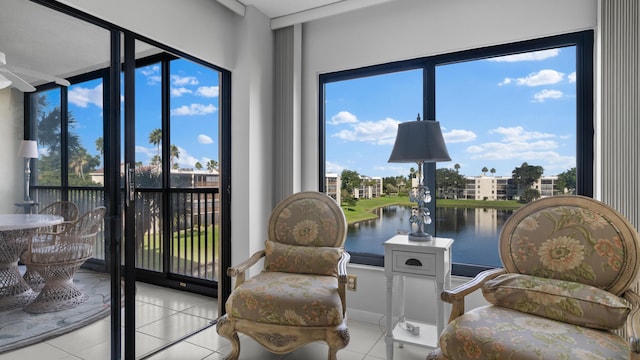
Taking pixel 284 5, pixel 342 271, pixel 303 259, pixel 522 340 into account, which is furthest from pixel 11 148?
pixel 522 340

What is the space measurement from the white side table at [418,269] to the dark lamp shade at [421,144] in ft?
1.78

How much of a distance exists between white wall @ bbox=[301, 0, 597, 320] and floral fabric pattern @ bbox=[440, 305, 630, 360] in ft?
3.17

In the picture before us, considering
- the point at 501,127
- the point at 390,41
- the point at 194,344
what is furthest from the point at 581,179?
the point at 194,344

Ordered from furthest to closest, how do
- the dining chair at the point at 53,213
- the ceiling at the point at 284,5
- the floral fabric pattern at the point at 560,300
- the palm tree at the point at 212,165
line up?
the palm tree at the point at 212,165 → the ceiling at the point at 284,5 → the dining chair at the point at 53,213 → the floral fabric pattern at the point at 560,300

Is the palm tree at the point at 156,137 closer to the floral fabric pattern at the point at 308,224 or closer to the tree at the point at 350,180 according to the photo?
the floral fabric pattern at the point at 308,224

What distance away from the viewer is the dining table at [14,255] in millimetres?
1599

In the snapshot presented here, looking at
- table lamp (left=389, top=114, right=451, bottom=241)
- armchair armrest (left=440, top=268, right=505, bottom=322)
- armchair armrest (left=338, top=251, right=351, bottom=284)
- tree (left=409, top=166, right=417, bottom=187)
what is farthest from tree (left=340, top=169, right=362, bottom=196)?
armchair armrest (left=440, top=268, right=505, bottom=322)

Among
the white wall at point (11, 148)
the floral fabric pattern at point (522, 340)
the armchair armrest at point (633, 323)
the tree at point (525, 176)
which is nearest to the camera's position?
the armchair armrest at point (633, 323)

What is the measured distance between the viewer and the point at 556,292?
5.02 ft

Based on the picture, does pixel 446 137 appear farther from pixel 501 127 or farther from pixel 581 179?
pixel 581 179

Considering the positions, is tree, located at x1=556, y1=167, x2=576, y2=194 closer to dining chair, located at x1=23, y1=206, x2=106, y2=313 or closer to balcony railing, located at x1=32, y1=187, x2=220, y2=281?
balcony railing, located at x1=32, y1=187, x2=220, y2=281

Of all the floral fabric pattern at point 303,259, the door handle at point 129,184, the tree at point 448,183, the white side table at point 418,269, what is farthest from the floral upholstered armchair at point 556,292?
the door handle at point 129,184

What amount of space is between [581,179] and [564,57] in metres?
0.85

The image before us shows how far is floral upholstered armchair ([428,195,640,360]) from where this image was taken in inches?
52.2
